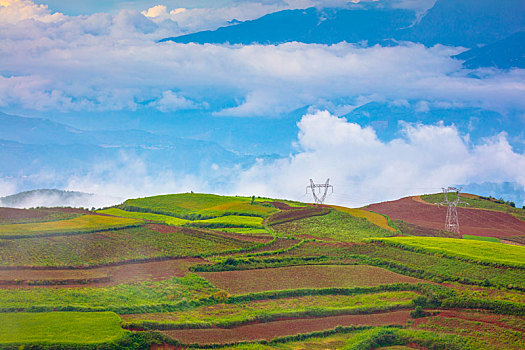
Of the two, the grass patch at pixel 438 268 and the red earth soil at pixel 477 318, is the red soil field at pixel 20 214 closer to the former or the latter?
the grass patch at pixel 438 268

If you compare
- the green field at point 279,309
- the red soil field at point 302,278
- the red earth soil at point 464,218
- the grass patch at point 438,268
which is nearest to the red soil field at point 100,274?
the red soil field at point 302,278

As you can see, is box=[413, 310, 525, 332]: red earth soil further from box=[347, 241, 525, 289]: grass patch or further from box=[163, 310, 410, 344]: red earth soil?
box=[347, 241, 525, 289]: grass patch

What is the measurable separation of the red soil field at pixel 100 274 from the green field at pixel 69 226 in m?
15.8

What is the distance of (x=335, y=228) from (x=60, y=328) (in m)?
58.7

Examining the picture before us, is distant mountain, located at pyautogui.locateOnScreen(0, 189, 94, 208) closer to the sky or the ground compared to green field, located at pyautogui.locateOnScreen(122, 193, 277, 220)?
closer to the sky

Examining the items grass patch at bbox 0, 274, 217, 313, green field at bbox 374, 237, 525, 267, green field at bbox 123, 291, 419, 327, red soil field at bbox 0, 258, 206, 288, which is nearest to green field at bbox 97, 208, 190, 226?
red soil field at bbox 0, 258, 206, 288

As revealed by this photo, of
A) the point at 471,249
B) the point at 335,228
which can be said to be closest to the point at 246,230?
the point at 335,228

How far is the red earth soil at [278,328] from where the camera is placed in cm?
3750

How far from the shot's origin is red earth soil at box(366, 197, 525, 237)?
95.7 metres

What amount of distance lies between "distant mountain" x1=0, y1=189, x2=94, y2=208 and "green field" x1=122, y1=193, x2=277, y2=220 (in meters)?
72.6

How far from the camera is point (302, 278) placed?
54.0 meters

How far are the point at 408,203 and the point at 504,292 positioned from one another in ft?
251

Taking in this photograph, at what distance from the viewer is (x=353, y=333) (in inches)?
1604

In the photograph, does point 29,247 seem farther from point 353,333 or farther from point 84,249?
point 353,333
